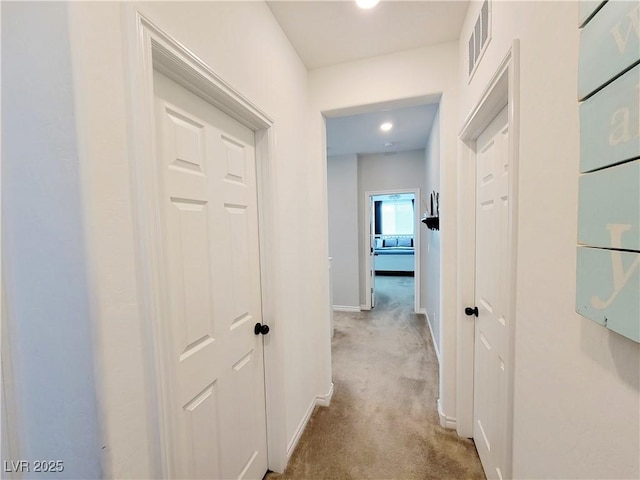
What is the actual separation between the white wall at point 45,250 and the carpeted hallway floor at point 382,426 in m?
1.37

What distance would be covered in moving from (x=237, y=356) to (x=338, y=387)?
60.2 inches

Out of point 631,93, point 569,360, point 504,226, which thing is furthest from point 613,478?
point 504,226

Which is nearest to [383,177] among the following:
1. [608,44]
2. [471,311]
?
[471,311]

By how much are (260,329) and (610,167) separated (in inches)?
58.1

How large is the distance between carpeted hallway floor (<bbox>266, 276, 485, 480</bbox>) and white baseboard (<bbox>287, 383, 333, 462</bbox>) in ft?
0.12

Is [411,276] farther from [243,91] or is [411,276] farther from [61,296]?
[61,296]

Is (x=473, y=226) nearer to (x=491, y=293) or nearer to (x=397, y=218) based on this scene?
(x=491, y=293)

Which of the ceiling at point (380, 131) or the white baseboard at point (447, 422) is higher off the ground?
the ceiling at point (380, 131)

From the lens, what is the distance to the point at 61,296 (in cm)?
62

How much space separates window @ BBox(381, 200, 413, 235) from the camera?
8688mm

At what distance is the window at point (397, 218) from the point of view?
8.69m

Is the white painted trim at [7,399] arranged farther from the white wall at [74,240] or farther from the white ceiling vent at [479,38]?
the white ceiling vent at [479,38]

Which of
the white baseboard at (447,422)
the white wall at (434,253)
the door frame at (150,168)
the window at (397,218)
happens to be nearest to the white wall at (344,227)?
the white wall at (434,253)

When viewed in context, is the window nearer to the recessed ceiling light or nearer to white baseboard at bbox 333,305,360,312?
white baseboard at bbox 333,305,360,312
